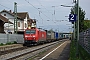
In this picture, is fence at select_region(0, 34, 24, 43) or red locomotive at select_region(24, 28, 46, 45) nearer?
fence at select_region(0, 34, 24, 43)

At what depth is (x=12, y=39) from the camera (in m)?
43.9

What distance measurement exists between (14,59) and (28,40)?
817 inches

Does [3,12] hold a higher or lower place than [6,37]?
higher

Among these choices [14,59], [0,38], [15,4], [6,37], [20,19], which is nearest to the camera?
Answer: [14,59]

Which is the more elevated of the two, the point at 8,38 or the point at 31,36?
the point at 31,36

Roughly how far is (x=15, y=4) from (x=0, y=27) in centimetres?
595

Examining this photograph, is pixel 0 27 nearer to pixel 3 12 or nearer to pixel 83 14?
pixel 83 14

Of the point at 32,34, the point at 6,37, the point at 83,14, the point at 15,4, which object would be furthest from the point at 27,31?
the point at 83,14

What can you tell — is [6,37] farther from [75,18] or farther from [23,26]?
[23,26]

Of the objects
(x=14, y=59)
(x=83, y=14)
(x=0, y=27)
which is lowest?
(x=14, y=59)

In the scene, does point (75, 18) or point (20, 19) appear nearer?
point (75, 18)

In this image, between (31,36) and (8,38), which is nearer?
(31,36)

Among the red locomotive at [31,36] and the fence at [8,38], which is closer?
the fence at [8,38]

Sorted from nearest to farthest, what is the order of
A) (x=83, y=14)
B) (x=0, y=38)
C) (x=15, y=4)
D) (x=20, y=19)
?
(x=0, y=38), (x=15, y=4), (x=83, y=14), (x=20, y=19)
